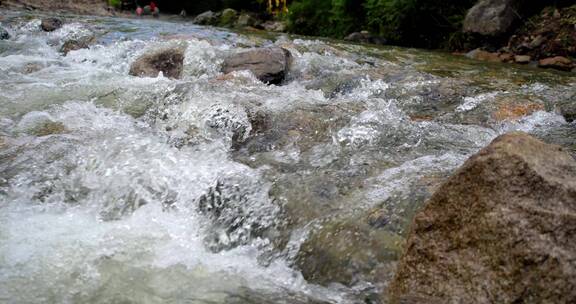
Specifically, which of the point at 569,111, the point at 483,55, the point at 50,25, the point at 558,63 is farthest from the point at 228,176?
the point at 50,25

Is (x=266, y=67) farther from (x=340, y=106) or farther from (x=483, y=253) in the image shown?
(x=483, y=253)

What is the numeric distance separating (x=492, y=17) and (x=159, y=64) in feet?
23.8

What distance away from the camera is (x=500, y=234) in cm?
200

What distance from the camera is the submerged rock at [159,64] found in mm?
6531

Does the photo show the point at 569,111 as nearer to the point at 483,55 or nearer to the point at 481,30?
the point at 483,55

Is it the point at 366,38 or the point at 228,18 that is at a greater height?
the point at 366,38

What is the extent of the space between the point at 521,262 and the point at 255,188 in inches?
70.7

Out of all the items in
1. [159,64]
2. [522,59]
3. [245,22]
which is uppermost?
[522,59]

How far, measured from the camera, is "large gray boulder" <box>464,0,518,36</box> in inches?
399

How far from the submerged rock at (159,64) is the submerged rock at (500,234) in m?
5.04

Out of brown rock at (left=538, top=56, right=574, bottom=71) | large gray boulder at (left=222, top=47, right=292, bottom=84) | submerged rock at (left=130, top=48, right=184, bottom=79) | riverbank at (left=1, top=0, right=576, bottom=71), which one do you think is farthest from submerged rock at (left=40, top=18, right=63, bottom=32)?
brown rock at (left=538, top=56, right=574, bottom=71)

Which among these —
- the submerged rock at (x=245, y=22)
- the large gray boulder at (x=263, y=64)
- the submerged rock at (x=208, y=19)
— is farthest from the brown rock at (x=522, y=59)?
the submerged rock at (x=208, y=19)

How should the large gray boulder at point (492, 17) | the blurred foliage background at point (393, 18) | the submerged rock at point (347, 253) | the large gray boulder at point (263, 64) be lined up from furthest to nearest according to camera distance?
1. the blurred foliage background at point (393, 18)
2. the large gray boulder at point (492, 17)
3. the large gray boulder at point (263, 64)
4. the submerged rock at point (347, 253)

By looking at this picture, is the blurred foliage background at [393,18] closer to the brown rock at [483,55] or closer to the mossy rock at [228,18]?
the brown rock at [483,55]
